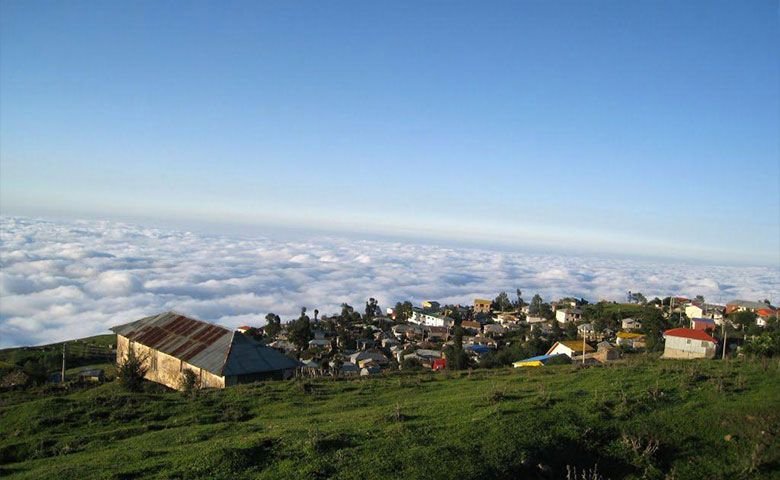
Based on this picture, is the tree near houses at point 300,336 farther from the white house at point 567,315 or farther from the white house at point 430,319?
the white house at point 567,315

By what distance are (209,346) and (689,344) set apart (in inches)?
1476

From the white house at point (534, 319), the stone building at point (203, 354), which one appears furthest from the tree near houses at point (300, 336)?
the white house at point (534, 319)

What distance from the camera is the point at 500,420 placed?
35.9 feet

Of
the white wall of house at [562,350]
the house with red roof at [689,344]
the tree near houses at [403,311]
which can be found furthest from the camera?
the tree near houses at [403,311]

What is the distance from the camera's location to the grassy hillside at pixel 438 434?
8.99m

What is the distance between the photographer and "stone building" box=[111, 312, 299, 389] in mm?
26672

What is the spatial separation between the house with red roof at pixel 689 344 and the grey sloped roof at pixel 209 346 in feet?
103

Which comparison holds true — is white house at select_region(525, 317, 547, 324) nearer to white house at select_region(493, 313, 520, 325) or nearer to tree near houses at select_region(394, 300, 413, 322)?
white house at select_region(493, 313, 520, 325)

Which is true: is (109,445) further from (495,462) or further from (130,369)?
(130,369)

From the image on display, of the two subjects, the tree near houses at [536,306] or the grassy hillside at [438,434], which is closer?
the grassy hillside at [438,434]

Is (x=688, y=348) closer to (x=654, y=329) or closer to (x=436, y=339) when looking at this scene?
(x=654, y=329)

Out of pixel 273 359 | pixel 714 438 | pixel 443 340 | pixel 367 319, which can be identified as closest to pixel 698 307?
pixel 443 340

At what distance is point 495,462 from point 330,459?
297 centimetres

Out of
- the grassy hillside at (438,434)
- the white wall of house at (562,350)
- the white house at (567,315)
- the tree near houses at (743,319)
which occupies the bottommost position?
the white house at (567,315)
